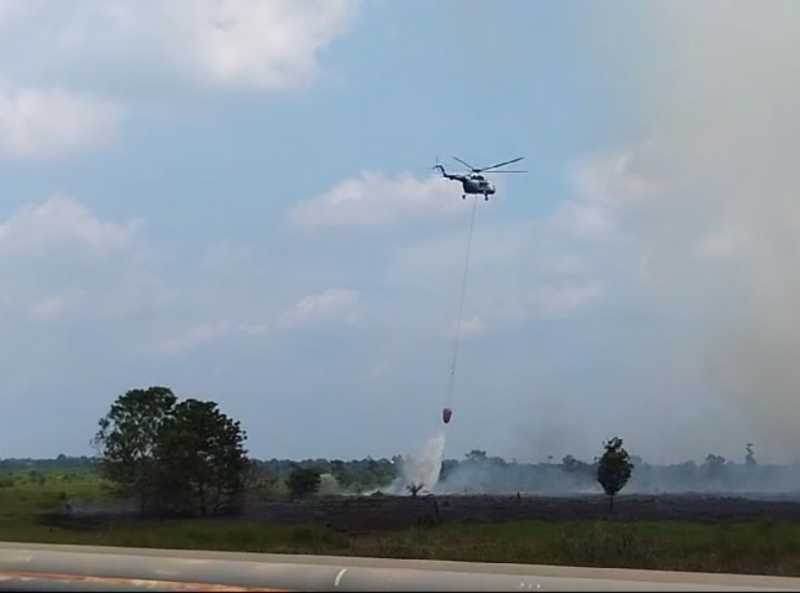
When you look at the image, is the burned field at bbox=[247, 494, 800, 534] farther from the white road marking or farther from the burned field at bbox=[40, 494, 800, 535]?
the white road marking

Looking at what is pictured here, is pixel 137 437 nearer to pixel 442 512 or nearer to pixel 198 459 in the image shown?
pixel 198 459

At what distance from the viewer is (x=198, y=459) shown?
2153cm

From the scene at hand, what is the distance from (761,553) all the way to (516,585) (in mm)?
9806

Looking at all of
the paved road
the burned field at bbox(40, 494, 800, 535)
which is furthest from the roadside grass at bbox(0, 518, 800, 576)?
the paved road

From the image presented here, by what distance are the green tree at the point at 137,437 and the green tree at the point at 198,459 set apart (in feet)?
0.77

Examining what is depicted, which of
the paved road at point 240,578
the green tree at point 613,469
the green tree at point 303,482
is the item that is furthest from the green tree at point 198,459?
the paved road at point 240,578

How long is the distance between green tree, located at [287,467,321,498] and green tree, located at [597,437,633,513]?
716 cm

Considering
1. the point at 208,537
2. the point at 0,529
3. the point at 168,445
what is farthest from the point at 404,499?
the point at 0,529

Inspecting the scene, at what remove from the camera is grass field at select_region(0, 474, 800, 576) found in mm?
11656

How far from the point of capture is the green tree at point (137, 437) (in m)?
21.5

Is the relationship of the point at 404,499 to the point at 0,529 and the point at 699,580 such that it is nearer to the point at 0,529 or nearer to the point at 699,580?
the point at 0,529

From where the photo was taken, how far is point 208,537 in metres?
16.3

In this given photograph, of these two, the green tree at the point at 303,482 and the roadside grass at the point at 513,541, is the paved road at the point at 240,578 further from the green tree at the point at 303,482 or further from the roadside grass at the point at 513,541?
the green tree at the point at 303,482

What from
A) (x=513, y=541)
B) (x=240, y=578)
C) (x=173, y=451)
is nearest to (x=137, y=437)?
(x=173, y=451)
